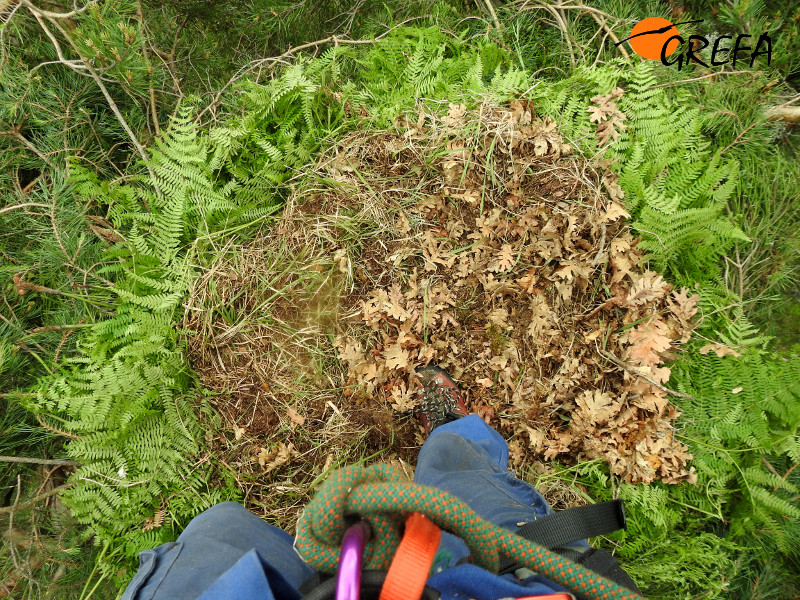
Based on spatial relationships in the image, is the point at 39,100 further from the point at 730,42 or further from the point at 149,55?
the point at 730,42

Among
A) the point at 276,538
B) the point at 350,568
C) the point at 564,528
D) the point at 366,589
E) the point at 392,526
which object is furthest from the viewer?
the point at 276,538

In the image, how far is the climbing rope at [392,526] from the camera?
1382 millimetres

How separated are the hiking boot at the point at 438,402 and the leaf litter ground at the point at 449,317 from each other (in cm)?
8

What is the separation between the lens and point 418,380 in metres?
3.02

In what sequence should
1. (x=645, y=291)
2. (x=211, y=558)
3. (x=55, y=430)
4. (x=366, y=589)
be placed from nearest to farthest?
(x=366, y=589) < (x=211, y=558) < (x=55, y=430) < (x=645, y=291)

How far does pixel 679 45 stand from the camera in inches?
137

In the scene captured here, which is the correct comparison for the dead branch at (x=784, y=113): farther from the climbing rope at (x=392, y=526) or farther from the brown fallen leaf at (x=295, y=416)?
the brown fallen leaf at (x=295, y=416)

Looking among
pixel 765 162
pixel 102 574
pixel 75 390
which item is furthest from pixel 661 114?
pixel 102 574

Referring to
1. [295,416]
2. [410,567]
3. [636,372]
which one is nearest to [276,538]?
[295,416]

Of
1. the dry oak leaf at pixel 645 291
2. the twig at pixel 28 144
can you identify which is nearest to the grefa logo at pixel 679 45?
the dry oak leaf at pixel 645 291

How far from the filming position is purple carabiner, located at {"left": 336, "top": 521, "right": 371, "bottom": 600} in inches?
47.9

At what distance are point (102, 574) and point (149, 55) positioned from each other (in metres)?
3.79

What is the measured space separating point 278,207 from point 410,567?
2.65 metres

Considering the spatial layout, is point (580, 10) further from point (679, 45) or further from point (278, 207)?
point (278, 207)
